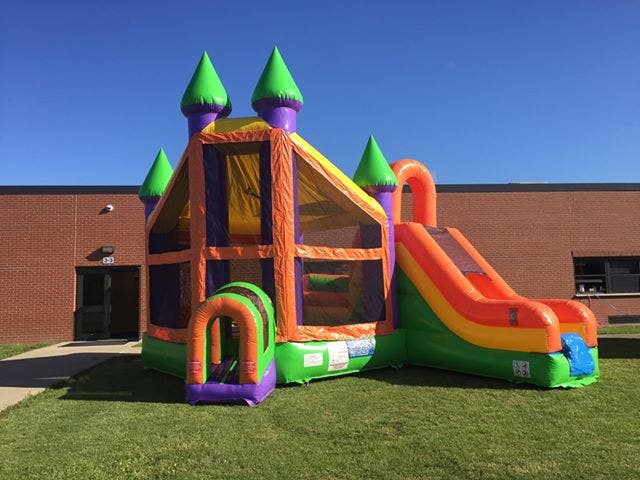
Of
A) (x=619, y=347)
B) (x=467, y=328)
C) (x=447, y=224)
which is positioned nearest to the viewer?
(x=467, y=328)

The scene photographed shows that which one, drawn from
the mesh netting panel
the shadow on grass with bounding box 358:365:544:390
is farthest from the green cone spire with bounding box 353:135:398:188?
the shadow on grass with bounding box 358:365:544:390

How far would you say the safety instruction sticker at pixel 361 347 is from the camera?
26.3 feet

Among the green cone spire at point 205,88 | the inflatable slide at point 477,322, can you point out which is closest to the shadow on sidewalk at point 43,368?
the green cone spire at point 205,88

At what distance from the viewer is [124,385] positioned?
25.8 feet

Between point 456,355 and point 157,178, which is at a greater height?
point 157,178

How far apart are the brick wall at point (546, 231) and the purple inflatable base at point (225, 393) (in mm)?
10699

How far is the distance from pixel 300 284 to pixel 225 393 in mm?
2026

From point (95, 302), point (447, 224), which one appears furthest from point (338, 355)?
point (95, 302)

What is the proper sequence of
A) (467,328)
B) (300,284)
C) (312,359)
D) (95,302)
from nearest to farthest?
(312,359) → (300,284) → (467,328) → (95,302)

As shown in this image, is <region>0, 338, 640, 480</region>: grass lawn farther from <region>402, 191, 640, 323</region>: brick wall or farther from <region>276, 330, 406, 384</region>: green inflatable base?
<region>402, 191, 640, 323</region>: brick wall

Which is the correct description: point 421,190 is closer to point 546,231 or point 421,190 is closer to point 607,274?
point 546,231

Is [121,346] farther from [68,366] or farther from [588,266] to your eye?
[588,266]

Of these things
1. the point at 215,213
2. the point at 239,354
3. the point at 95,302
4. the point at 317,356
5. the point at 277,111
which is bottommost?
the point at 317,356

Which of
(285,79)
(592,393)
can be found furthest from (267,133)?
(592,393)
